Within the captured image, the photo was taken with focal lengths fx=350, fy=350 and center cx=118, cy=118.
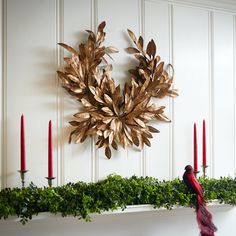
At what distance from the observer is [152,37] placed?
2000 millimetres

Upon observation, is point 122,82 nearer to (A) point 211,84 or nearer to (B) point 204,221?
(A) point 211,84

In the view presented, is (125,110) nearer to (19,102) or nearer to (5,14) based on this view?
(19,102)

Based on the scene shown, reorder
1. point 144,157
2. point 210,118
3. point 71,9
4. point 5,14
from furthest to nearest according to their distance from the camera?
point 210,118, point 144,157, point 71,9, point 5,14

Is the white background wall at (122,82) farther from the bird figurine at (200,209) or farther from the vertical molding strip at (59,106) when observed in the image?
the bird figurine at (200,209)

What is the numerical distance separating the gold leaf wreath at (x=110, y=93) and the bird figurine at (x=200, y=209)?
0.95 feet

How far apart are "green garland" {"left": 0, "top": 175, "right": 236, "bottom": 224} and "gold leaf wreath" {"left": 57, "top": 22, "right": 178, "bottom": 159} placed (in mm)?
220

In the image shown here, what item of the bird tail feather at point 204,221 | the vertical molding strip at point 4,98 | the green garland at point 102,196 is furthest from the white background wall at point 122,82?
the bird tail feather at point 204,221

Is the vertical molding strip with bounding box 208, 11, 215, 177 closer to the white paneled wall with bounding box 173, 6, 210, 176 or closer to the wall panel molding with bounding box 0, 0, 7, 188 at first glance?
the white paneled wall with bounding box 173, 6, 210, 176

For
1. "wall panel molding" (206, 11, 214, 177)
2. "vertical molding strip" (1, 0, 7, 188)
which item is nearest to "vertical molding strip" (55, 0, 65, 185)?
"vertical molding strip" (1, 0, 7, 188)

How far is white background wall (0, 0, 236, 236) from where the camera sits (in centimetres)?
173

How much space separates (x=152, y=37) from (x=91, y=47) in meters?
0.39

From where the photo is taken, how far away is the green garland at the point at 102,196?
1.55 metres

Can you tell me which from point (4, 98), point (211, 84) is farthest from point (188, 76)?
point (4, 98)

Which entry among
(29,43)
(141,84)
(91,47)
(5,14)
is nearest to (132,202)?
(141,84)
